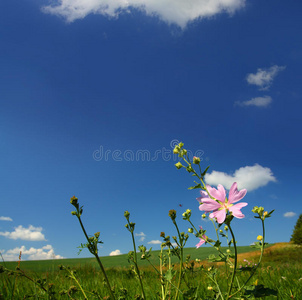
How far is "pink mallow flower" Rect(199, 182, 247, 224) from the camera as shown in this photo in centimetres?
162

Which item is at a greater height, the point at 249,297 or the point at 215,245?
the point at 215,245

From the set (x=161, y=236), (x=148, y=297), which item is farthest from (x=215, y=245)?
(x=148, y=297)

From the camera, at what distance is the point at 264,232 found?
1.80m

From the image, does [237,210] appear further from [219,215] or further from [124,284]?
[124,284]

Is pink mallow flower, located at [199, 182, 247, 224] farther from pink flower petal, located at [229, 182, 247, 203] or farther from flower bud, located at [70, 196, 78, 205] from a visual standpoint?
flower bud, located at [70, 196, 78, 205]

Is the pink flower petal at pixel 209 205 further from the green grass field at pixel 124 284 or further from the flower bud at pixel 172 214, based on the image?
the green grass field at pixel 124 284

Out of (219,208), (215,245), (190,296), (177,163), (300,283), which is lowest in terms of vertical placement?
(300,283)

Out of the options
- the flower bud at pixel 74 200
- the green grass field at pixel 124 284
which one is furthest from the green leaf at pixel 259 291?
the flower bud at pixel 74 200

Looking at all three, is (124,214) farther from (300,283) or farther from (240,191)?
(300,283)

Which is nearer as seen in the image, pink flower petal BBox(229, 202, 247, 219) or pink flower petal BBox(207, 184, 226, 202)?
pink flower petal BBox(229, 202, 247, 219)

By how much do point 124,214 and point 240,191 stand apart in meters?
1.12

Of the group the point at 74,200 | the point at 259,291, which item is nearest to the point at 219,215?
the point at 259,291

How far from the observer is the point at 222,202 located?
1.73 metres

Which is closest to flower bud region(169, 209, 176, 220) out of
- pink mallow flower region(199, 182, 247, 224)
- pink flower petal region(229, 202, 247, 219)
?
pink mallow flower region(199, 182, 247, 224)
